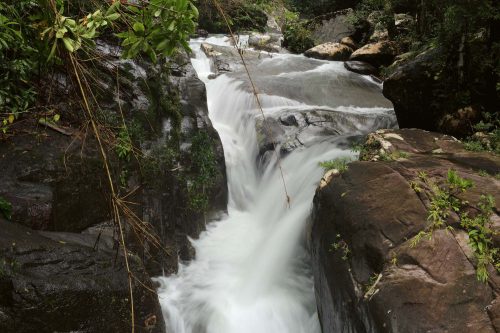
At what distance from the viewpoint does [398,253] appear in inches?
130

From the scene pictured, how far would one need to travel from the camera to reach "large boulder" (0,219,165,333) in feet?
9.48

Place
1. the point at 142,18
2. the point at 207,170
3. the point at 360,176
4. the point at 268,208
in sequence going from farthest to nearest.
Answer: the point at 268,208 → the point at 207,170 → the point at 360,176 → the point at 142,18

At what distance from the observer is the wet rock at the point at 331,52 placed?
49.9ft

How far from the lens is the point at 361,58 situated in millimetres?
14117

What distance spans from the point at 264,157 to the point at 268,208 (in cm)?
141

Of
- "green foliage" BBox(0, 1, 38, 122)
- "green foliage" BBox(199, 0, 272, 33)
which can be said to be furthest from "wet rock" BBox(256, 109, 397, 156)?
"green foliage" BBox(199, 0, 272, 33)

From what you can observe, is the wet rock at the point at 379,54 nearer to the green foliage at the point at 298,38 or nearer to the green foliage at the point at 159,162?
the green foliage at the point at 298,38

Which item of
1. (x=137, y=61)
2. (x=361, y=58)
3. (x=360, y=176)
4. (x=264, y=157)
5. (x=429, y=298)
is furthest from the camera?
(x=361, y=58)

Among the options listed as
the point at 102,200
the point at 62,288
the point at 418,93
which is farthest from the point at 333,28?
the point at 62,288

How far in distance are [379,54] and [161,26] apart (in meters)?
13.4

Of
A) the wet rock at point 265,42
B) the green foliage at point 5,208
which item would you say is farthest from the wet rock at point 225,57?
the green foliage at point 5,208

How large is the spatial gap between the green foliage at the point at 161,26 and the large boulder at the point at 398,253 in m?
2.53

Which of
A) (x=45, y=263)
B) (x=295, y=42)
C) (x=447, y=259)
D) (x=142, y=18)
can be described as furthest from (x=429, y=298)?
(x=295, y=42)

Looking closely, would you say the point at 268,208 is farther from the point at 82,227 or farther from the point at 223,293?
the point at 82,227
